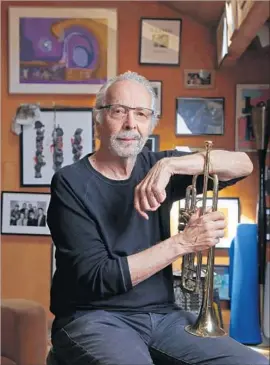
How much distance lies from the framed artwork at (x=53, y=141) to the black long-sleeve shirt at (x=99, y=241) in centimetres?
166

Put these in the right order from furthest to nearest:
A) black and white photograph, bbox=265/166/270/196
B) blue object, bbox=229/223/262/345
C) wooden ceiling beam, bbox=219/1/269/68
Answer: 1. black and white photograph, bbox=265/166/270/196
2. blue object, bbox=229/223/262/345
3. wooden ceiling beam, bbox=219/1/269/68

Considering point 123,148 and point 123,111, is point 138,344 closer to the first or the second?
A: point 123,148

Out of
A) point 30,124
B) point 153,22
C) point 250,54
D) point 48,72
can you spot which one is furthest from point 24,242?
point 250,54

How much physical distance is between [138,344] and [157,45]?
2185 mm

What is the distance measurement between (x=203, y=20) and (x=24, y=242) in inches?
64.7

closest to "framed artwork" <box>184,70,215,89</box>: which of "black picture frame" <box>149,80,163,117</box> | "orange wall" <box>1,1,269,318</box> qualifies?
"orange wall" <box>1,1,269,318</box>

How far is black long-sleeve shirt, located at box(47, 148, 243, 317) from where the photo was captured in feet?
4.50

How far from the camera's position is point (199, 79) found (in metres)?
3.17

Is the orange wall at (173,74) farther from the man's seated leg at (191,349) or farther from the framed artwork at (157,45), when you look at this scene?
the man's seated leg at (191,349)

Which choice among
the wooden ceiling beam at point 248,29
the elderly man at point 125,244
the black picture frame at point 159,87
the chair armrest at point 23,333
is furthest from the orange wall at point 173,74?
the elderly man at point 125,244

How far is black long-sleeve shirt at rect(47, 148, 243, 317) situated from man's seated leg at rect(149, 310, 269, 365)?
0.23 feet

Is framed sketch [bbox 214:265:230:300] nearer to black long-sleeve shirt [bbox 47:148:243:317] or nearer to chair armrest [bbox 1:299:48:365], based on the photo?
chair armrest [bbox 1:299:48:365]

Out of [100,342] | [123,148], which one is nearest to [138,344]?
[100,342]

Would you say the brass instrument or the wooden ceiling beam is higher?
the wooden ceiling beam
